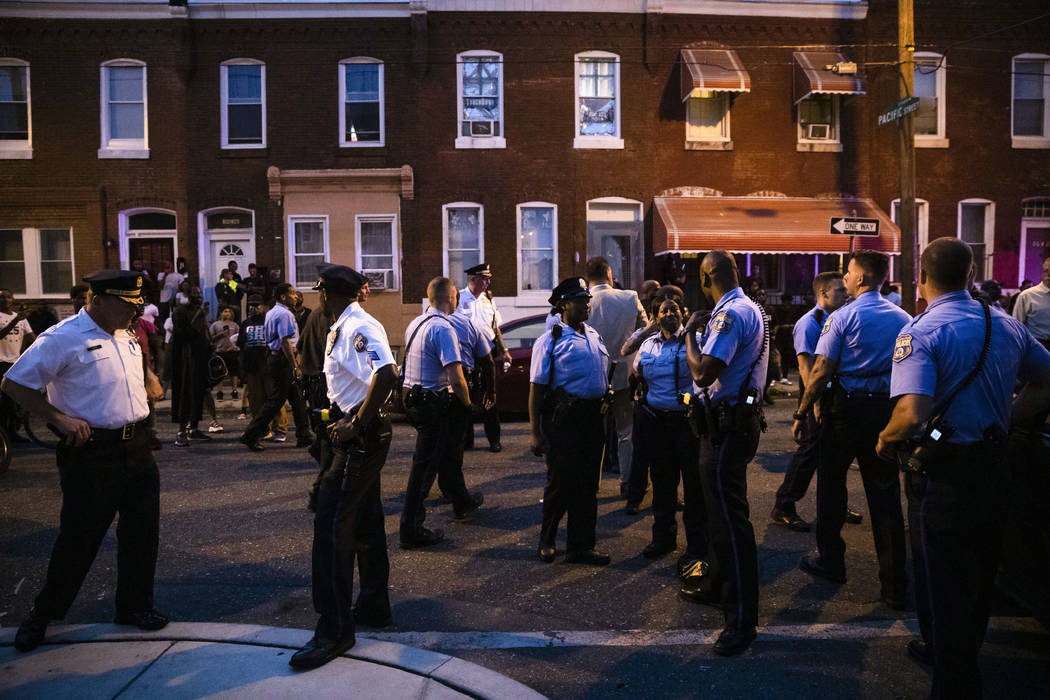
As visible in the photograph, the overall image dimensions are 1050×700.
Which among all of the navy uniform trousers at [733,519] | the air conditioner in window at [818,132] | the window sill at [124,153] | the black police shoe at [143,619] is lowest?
the black police shoe at [143,619]

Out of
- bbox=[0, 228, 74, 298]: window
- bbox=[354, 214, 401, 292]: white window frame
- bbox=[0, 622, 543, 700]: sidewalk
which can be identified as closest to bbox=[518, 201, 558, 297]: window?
bbox=[354, 214, 401, 292]: white window frame

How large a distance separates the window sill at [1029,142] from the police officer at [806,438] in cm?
1751

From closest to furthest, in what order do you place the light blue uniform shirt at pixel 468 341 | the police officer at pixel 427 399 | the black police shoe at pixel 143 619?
the black police shoe at pixel 143 619 < the police officer at pixel 427 399 < the light blue uniform shirt at pixel 468 341

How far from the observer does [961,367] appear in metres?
3.45

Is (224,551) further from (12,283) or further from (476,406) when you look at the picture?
(12,283)

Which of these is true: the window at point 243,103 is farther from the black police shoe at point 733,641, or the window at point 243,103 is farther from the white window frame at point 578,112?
the black police shoe at point 733,641

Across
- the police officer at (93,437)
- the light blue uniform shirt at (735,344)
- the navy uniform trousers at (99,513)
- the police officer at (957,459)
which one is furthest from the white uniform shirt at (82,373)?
the police officer at (957,459)

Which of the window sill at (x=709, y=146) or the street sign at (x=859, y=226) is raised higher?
the window sill at (x=709, y=146)

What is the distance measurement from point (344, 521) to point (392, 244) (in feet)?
53.3

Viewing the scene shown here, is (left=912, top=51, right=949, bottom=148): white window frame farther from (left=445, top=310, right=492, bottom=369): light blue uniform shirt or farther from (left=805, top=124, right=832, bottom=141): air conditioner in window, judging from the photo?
(left=445, top=310, right=492, bottom=369): light blue uniform shirt

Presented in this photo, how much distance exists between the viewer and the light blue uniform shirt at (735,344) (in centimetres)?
446

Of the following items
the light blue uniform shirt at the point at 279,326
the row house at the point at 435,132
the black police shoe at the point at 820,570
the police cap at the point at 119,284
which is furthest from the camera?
the row house at the point at 435,132

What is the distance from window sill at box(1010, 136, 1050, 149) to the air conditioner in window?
468 centimetres

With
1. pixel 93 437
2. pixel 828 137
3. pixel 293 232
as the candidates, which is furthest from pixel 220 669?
pixel 828 137
